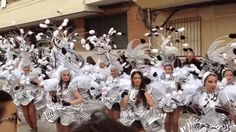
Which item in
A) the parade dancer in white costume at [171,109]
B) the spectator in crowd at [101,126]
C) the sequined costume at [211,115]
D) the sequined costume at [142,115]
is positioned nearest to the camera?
the spectator in crowd at [101,126]

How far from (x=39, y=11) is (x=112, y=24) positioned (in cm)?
502

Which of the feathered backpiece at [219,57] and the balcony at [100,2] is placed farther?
the balcony at [100,2]

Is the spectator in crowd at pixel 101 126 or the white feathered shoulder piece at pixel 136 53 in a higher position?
the white feathered shoulder piece at pixel 136 53

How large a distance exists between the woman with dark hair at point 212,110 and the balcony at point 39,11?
10.4 m

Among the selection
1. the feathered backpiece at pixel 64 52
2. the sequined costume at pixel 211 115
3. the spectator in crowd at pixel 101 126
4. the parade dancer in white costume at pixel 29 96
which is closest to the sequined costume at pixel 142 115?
the sequined costume at pixel 211 115

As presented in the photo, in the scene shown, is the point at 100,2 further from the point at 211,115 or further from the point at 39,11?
the point at 211,115

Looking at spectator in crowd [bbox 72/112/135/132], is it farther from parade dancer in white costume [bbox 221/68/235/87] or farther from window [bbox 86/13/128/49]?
window [bbox 86/13/128/49]

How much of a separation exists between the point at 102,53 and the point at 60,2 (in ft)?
30.0

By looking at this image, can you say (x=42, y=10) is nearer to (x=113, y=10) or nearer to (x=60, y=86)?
(x=113, y=10)

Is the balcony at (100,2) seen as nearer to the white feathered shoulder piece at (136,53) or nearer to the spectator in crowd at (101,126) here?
the white feathered shoulder piece at (136,53)

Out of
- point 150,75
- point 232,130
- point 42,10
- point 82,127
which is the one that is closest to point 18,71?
point 150,75

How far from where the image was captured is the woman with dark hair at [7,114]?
2.88 m

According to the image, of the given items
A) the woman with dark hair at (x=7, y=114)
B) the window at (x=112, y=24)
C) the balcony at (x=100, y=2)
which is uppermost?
the balcony at (x=100, y=2)

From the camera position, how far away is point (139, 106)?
22.5 ft
